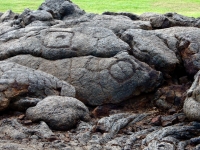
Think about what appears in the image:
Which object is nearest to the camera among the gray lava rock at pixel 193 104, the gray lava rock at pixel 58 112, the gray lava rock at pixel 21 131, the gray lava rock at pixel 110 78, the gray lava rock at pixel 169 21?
the gray lava rock at pixel 21 131

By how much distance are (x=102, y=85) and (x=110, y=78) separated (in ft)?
0.89

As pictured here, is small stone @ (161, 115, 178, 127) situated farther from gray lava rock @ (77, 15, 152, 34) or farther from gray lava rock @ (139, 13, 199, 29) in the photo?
gray lava rock @ (139, 13, 199, 29)

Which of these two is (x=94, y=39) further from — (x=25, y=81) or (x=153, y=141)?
(x=153, y=141)

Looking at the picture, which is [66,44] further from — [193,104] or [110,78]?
[193,104]

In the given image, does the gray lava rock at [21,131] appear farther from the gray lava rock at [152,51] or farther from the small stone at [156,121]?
the gray lava rock at [152,51]

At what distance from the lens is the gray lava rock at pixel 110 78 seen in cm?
1187

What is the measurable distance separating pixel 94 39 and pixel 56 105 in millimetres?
3310

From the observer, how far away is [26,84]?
11.1 m

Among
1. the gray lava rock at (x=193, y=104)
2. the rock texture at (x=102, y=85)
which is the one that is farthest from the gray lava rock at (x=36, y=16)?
the gray lava rock at (x=193, y=104)

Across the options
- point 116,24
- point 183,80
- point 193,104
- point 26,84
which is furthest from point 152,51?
point 26,84

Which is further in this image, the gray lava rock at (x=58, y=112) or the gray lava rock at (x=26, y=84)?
the gray lava rock at (x=26, y=84)

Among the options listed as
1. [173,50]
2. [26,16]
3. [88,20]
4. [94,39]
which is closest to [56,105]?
[94,39]

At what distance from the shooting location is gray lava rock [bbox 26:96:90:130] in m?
10.1

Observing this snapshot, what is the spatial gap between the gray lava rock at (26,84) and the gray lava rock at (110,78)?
17.5 inches
